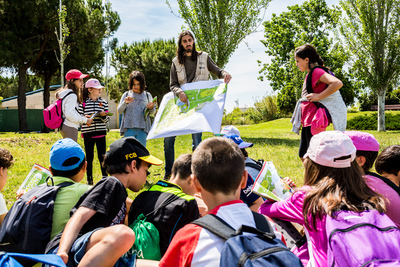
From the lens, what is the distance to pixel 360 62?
23.8 m

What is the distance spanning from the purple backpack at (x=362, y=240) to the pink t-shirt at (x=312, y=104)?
2.65 m

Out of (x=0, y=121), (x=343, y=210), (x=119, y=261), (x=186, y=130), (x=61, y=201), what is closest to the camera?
(x=343, y=210)

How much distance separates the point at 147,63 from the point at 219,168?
31251 mm

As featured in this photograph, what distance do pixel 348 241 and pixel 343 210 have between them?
195 mm

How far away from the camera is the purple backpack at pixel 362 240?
158 centimetres

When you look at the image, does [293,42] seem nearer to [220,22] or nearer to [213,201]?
[220,22]

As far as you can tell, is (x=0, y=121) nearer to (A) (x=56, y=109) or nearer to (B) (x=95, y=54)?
(B) (x=95, y=54)

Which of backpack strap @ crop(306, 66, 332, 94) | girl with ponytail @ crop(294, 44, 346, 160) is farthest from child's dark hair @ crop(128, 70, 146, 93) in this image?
backpack strap @ crop(306, 66, 332, 94)

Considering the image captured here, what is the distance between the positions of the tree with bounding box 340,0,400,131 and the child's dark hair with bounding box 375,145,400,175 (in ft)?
74.3

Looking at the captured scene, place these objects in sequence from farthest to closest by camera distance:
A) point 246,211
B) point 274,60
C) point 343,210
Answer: point 274,60 → point 343,210 → point 246,211

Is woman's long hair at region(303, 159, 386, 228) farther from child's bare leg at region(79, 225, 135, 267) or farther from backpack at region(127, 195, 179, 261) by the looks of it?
child's bare leg at region(79, 225, 135, 267)

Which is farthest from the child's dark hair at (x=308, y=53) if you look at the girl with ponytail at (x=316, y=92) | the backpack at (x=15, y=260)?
the backpack at (x=15, y=260)

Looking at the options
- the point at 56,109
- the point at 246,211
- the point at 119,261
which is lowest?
the point at 119,261

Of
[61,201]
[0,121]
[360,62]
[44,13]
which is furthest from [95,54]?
[61,201]
